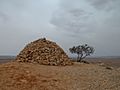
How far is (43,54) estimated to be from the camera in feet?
90.2

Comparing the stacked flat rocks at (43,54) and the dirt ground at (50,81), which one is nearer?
the dirt ground at (50,81)

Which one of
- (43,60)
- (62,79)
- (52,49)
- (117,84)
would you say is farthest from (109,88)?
(52,49)

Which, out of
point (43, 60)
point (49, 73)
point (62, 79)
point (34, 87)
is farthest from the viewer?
point (43, 60)

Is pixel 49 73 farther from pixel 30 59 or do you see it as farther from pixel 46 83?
pixel 30 59

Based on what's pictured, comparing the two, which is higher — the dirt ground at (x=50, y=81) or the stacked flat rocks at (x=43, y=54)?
the stacked flat rocks at (x=43, y=54)

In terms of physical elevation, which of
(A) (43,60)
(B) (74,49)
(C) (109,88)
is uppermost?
(B) (74,49)

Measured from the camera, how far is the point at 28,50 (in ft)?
93.2

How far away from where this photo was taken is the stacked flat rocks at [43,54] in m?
26.8

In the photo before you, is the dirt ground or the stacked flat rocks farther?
the stacked flat rocks

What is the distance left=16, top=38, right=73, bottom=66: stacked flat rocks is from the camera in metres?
26.8

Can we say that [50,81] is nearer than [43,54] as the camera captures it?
Yes

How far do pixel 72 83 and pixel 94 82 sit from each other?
1.35 meters

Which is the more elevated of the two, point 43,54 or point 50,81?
point 43,54

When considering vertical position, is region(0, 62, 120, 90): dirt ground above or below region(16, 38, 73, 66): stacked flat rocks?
below
